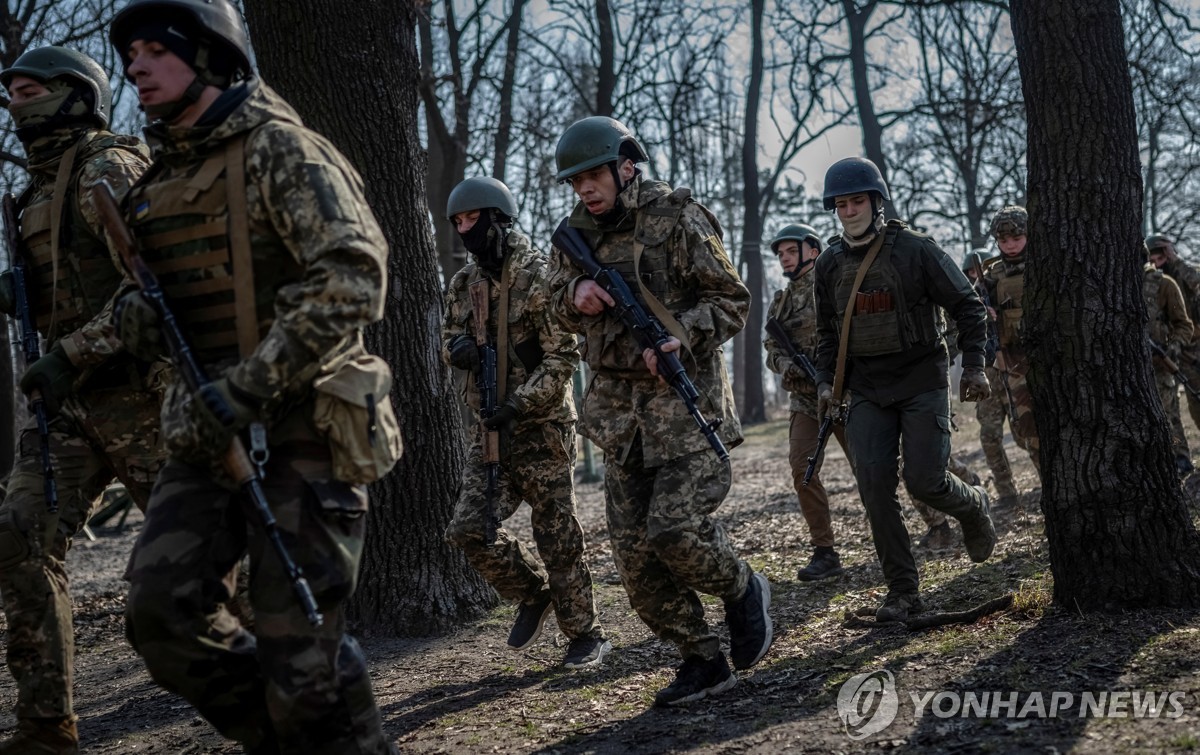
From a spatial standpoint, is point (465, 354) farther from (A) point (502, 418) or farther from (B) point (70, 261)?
(B) point (70, 261)

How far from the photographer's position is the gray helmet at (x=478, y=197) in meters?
5.78

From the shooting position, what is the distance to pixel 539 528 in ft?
18.7

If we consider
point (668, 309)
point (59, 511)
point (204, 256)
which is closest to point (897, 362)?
point (668, 309)

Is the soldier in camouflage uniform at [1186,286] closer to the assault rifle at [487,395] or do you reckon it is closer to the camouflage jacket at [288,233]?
the assault rifle at [487,395]

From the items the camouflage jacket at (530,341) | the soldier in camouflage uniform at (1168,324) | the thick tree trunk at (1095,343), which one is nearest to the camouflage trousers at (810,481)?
the thick tree trunk at (1095,343)

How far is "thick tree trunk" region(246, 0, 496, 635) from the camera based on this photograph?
249 inches

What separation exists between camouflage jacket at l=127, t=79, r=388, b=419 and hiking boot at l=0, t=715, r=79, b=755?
5.45ft

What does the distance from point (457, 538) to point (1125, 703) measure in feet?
9.85

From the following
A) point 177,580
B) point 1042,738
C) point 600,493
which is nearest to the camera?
point 177,580

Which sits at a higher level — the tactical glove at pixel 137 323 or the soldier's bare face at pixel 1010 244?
the soldier's bare face at pixel 1010 244

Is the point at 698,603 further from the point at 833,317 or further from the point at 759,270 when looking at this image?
the point at 759,270

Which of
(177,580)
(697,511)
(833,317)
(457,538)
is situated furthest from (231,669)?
(833,317)

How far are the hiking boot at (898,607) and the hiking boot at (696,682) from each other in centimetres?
136

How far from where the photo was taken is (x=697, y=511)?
457 centimetres
